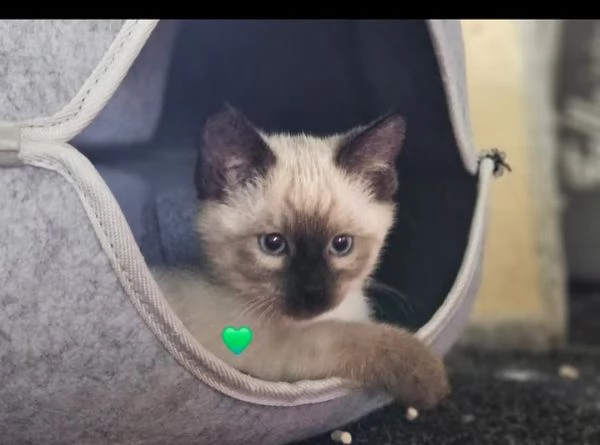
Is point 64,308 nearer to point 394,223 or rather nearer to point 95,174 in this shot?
point 95,174

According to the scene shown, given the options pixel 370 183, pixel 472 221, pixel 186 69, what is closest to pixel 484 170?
pixel 472 221

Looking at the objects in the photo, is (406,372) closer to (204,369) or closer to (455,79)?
(204,369)

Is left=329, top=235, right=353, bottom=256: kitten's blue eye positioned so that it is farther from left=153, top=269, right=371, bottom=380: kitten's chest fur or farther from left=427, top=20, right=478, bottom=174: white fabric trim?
left=427, top=20, right=478, bottom=174: white fabric trim

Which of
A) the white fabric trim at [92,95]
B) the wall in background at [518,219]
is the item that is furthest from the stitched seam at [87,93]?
the wall in background at [518,219]

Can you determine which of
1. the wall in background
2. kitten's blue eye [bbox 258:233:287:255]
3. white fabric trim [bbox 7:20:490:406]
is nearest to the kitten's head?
kitten's blue eye [bbox 258:233:287:255]

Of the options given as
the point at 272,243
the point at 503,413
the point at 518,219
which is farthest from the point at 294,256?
the point at 518,219
